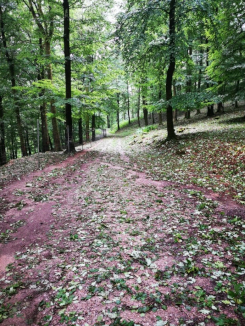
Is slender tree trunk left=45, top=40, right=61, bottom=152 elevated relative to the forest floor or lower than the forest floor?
elevated

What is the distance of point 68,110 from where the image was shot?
46.5 ft

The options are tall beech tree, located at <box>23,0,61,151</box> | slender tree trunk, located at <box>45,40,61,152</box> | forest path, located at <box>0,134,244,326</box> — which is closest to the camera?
forest path, located at <box>0,134,244,326</box>

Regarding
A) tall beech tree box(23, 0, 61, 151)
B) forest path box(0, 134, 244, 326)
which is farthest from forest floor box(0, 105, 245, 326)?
tall beech tree box(23, 0, 61, 151)

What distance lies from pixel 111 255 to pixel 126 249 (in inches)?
14.4

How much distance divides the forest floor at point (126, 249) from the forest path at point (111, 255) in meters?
0.02

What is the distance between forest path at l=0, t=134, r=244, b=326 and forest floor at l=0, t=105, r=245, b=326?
0.02 m

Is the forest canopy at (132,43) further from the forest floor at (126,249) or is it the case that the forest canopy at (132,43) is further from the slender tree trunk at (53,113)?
the forest floor at (126,249)

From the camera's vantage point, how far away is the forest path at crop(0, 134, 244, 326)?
9.23ft

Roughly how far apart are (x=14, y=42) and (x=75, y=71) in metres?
5.18

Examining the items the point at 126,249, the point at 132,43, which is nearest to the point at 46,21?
the point at 132,43

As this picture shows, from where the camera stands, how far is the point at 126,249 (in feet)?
13.6

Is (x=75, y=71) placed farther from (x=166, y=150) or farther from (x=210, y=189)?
(x=210, y=189)

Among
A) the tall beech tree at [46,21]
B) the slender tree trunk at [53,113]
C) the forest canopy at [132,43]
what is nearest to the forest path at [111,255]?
the forest canopy at [132,43]

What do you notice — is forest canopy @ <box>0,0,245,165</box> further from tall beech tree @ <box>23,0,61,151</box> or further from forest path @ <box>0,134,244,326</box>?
forest path @ <box>0,134,244,326</box>
